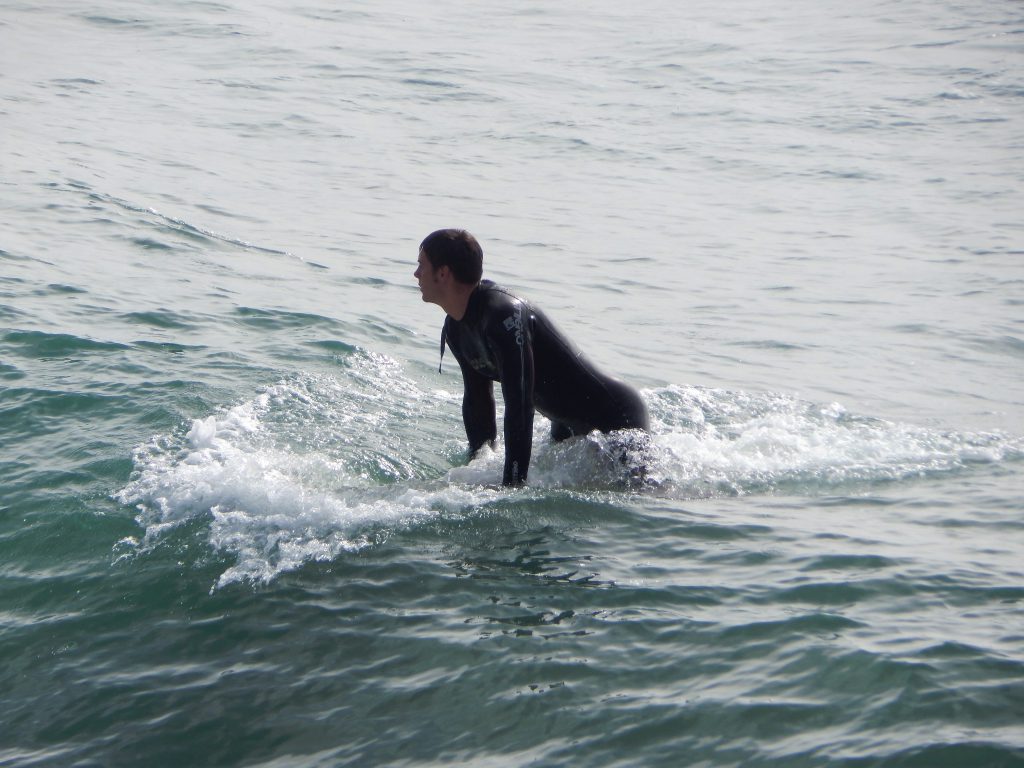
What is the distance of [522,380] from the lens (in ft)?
19.7

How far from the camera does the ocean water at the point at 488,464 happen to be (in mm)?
4355

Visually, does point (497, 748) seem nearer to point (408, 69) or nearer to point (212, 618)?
point (212, 618)

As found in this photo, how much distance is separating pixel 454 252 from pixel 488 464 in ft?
4.35

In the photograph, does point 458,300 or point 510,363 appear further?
point 458,300

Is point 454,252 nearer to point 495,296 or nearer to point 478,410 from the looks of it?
point 495,296

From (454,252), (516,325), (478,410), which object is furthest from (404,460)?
(454,252)

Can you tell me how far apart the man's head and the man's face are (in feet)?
0.07

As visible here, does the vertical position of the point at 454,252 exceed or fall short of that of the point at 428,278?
it exceeds it

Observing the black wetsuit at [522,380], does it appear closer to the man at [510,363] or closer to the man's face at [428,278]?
the man at [510,363]

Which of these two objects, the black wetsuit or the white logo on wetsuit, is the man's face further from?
the white logo on wetsuit

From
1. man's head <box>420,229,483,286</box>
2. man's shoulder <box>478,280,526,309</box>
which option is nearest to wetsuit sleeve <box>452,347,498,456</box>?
man's shoulder <box>478,280,526,309</box>

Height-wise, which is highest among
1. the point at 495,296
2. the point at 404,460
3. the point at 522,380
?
the point at 495,296

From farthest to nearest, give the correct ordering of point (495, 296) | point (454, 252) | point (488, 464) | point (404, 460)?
1. point (404, 460)
2. point (488, 464)
3. point (495, 296)
4. point (454, 252)

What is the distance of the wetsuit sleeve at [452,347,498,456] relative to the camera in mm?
6602
